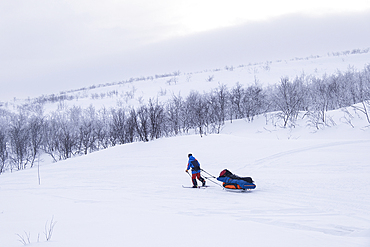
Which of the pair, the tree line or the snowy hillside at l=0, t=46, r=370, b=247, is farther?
the tree line

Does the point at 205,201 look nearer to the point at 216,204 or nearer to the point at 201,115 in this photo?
the point at 216,204

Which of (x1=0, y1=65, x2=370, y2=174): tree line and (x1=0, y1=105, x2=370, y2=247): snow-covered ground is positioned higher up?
(x1=0, y1=65, x2=370, y2=174): tree line

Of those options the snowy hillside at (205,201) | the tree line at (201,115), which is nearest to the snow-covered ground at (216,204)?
the snowy hillside at (205,201)

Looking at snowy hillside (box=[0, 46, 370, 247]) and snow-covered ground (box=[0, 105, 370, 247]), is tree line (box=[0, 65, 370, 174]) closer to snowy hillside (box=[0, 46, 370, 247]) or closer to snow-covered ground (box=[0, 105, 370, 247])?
snowy hillside (box=[0, 46, 370, 247])

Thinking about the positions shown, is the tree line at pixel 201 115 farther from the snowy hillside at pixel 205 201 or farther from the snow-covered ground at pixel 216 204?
the snow-covered ground at pixel 216 204

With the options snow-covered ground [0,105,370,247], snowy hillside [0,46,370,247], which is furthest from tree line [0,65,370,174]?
snow-covered ground [0,105,370,247]

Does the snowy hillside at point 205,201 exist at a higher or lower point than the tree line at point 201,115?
lower

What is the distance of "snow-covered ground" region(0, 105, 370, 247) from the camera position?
4957 mm

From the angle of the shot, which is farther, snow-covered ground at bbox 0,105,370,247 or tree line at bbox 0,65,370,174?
tree line at bbox 0,65,370,174

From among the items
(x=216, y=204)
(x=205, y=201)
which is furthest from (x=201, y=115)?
(x=216, y=204)

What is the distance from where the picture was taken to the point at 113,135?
40.9 meters

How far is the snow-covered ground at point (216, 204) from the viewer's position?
4.96 m

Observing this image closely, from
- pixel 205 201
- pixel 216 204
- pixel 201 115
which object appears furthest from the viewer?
pixel 201 115

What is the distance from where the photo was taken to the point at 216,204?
26.7 ft
